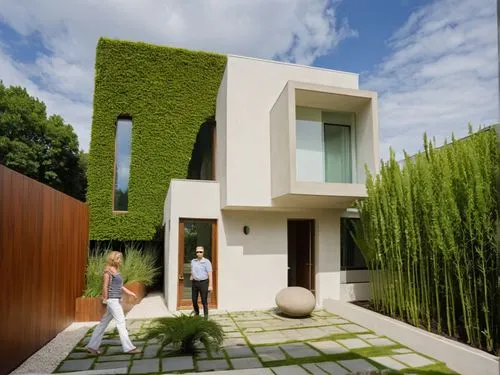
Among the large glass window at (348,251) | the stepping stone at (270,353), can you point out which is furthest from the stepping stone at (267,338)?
the large glass window at (348,251)

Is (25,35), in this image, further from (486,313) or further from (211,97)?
(486,313)

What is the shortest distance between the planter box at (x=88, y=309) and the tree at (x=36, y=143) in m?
15.0

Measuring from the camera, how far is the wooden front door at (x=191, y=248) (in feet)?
29.2

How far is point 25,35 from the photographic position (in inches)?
392

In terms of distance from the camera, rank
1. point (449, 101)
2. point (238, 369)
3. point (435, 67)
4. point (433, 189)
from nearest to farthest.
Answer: point (238, 369) → point (433, 189) → point (449, 101) → point (435, 67)

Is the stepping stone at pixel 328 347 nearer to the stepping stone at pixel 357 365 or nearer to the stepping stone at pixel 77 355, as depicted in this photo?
the stepping stone at pixel 357 365

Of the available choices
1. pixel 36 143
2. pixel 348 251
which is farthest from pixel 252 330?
pixel 36 143

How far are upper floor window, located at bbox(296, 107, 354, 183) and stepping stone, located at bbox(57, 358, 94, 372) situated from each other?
5477 millimetres

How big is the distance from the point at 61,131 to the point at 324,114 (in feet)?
57.5

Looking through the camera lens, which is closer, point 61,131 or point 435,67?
point 435,67

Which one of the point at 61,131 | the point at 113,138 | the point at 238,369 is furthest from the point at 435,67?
the point at 61,131

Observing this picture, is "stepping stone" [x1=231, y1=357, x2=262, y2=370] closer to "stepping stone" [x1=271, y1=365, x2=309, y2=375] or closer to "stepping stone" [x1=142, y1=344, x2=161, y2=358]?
"stepping stone" [x1=271, y1=365, x2=309, y2=375]

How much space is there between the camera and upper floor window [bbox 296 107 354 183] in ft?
28.9

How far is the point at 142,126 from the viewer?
1232 centimetres
